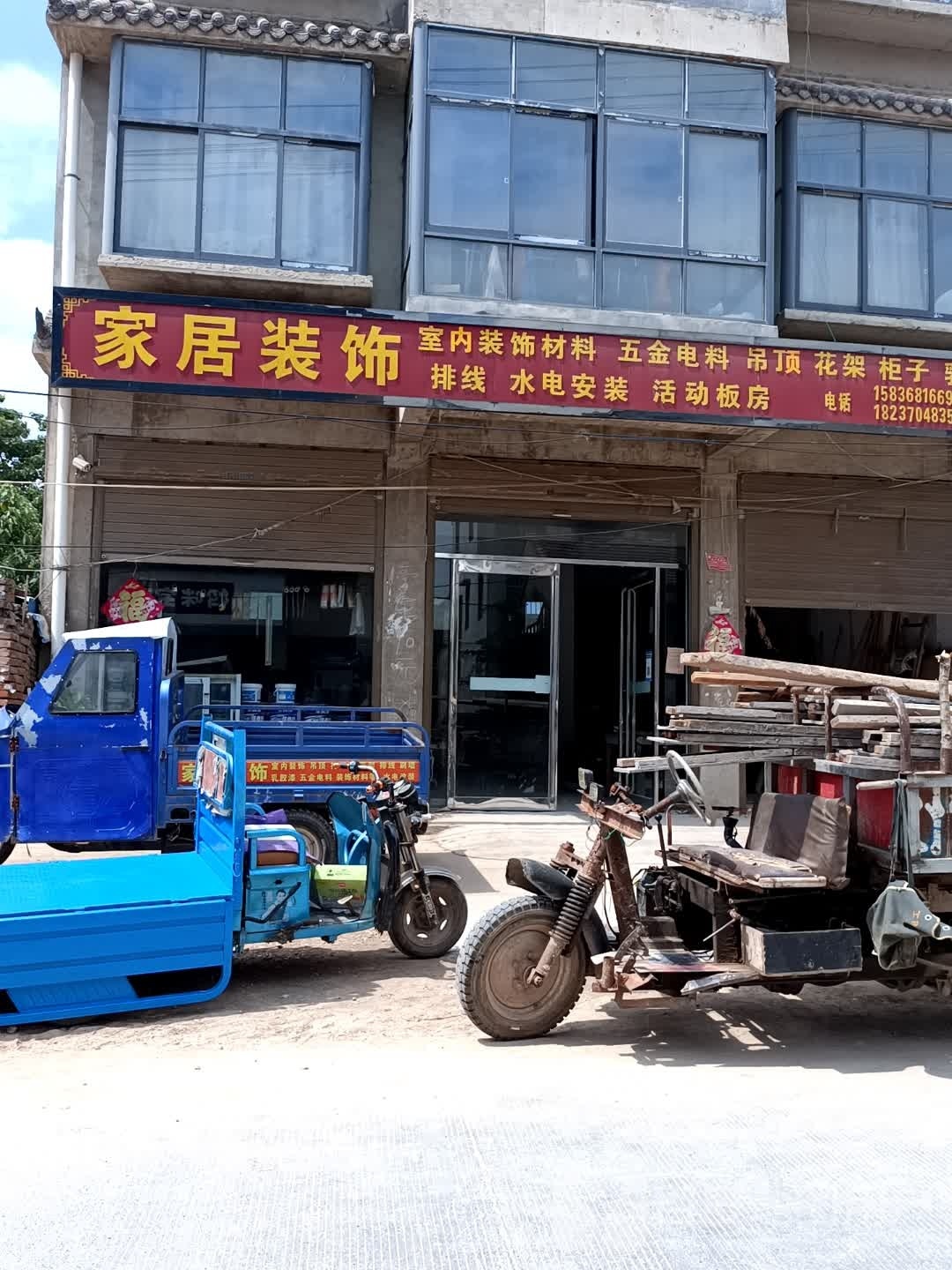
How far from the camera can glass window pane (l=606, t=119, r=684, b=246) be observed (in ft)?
41.1

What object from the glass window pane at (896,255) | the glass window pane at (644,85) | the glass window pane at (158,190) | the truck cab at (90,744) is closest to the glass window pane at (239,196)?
the glass window pane at (158,190)

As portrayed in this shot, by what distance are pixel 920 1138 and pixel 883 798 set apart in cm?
177

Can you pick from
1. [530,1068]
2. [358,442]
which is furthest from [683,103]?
[530,1068]

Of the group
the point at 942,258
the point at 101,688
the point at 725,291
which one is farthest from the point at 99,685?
the point at 942,258

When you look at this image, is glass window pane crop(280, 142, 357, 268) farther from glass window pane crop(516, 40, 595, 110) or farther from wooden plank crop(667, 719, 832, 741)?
wooden plank crop(667, 719, 832, 741)

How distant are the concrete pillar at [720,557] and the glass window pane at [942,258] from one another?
3.70 meters

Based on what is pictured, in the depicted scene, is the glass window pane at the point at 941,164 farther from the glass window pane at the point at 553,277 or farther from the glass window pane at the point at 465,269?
the glass window pane at the point at 465,269

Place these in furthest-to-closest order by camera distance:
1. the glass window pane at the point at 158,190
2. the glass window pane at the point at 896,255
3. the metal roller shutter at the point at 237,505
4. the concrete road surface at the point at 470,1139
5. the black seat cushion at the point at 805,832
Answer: the glass window pane at the point at 896,255, the metal roller shutter at the point at 237,505, the glass window pane at the point at 158,190, the black seat cushion at the point at 805,832, the concrete road surface at the point at 470,1139

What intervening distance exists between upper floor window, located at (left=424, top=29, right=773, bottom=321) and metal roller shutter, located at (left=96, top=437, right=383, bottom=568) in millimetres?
2575

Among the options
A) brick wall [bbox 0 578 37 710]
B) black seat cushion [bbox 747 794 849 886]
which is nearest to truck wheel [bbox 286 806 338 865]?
brick wall [bbox 0 578 37 710]

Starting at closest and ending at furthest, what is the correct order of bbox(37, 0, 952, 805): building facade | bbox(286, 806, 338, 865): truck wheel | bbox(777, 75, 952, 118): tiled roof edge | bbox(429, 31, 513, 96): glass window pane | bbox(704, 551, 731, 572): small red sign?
bbox(286, 806, 338, 865): truck wheel
bbox(37, 0, 952, 805): building facade
bbox(429, 31, 513, 96): glass window pane
bbox(777, 75, 952, 118): tiled roof edge
bbox(704, 551, 731, 572): small red sign

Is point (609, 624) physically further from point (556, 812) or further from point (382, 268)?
point (382, 268)

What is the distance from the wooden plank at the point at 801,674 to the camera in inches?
222

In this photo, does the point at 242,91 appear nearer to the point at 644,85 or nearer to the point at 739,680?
the point at 644,85
